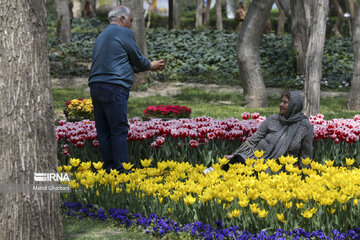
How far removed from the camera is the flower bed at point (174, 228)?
133 inches

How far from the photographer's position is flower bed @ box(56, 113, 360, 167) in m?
6.16

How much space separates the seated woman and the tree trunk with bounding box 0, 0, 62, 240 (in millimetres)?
2829

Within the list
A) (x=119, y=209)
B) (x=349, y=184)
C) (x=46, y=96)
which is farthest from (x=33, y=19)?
(x=349, y=184)

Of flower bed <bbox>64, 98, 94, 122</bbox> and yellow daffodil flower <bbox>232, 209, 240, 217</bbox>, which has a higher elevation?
flower bed <bbox>64, 98, 94, 122</bbox>

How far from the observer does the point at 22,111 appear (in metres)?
3.06

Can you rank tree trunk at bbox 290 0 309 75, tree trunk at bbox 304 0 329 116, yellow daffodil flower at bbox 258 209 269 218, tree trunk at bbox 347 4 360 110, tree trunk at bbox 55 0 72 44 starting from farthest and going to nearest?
1. tree trunk at bbox 55 0 72 44
2. tree trunk at bbox 290 0 309 75
3. tree trunk at bbox 347 4 360 110
4. tree trunk at bbox 304 0 329 116
5. yellow daffodil flower at bbox 258 209 269 218

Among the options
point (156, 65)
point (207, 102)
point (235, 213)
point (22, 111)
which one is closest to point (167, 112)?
point (156, 65)

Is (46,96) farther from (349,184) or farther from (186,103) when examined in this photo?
(186,103)

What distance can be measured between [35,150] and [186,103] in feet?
34.6

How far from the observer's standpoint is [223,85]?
16.8 meters

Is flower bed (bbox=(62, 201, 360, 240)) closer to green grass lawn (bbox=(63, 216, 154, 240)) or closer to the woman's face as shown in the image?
green grass lawn (bbox=(63, 216, 154, 240))

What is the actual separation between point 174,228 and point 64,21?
59.5 ft

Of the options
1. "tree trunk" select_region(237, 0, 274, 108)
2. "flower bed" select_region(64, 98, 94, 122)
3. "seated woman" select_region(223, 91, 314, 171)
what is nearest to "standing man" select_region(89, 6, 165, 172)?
"seated woman" select_region(223, 91, 314, 171)

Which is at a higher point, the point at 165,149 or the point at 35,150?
the point at 35,150
